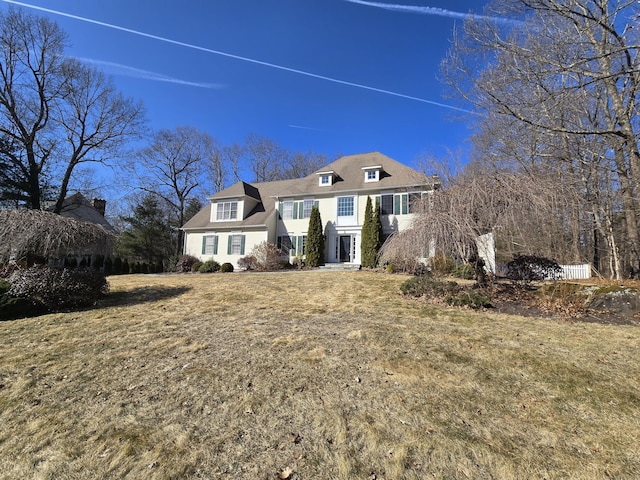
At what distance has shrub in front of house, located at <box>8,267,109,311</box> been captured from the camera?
7.83 meters

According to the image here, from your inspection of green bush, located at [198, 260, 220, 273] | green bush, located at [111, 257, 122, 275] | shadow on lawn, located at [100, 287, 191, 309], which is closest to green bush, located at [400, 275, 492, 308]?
shadow on lawn, located at [100, 287, 191, 309]

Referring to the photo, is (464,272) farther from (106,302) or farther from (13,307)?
(13,307)

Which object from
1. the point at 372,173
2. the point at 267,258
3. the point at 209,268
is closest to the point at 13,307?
the point at 267,258

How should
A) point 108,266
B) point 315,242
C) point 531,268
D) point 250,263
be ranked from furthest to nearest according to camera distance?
point 108,266
point 315,242
point 250,263
point 531,268

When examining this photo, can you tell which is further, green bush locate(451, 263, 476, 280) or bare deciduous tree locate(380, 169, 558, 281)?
green bush locate(451, 263, 476, 280)

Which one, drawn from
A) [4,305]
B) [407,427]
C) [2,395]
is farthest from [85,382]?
[4,305]

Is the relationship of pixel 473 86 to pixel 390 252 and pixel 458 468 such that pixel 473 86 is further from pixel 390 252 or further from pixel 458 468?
pixel 458 468

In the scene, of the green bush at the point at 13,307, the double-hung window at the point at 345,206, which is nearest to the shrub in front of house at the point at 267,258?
the double-hung window at the point at 345,206

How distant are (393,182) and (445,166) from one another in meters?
8.61

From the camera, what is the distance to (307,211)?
21.3m

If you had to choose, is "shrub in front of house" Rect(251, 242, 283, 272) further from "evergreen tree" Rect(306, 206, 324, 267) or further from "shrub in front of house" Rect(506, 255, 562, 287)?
"shrub in front of house" Rect(506, 255, 562, 287)

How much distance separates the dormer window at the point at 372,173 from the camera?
19.9 meters

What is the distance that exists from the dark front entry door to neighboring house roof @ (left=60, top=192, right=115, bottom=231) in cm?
1992

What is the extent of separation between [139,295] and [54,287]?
2.38 meters
